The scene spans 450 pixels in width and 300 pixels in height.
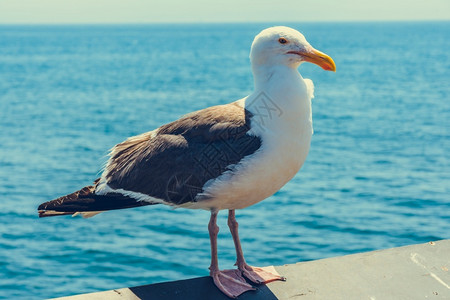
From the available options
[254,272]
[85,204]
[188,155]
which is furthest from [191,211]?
[188,155]

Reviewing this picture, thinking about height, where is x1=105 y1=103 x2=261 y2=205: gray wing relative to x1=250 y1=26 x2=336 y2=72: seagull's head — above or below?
below

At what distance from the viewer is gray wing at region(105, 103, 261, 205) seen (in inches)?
174

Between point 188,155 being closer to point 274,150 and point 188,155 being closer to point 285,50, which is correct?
point 274,150

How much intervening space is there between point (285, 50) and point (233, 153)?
0.82m

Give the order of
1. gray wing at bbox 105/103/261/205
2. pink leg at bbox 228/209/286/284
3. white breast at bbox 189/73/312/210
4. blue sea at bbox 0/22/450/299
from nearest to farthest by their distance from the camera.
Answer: white breast at bbox 189/73/312/210 → gray wing at bbox 105/103/261/205 → pink leg at bbox 228/209/286/284 → blue sea at bbox 0/22/450/299

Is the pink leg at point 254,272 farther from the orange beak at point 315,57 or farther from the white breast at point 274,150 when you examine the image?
the orange beak at point 315,57

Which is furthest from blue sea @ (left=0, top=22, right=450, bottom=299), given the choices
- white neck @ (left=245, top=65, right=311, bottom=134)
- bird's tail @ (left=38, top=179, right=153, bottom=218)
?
white neck @ (left=245, top=65, right=311, bottom=134)

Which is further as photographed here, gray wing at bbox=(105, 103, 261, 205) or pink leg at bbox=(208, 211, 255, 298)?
pink leg at bbox=(208, 211, 255, 298)

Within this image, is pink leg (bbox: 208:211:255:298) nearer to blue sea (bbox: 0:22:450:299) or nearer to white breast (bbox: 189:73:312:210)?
white breast (bbox: 189:73:312:210)

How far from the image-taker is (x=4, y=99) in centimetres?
5253

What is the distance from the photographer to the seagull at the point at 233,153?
434 centimetres

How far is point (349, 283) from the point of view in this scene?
4566 millimetres

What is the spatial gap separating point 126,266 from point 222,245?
2783mm

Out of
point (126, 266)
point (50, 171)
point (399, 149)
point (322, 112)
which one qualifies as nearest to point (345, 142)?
point (399, 149)
